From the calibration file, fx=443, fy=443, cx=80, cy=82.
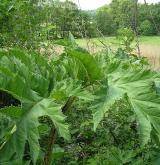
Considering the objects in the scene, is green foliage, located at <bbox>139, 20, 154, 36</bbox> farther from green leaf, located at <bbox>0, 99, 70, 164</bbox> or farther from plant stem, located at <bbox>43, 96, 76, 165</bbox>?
green leaf, located at <bbox>0, 99, 70, 164</bbox>

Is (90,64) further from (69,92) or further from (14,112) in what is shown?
(14,112)

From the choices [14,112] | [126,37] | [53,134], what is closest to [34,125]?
[14,112]

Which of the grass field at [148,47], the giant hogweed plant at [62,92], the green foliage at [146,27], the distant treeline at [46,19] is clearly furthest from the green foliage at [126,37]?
the giant hogweed plant at [62,92]

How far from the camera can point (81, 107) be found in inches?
142

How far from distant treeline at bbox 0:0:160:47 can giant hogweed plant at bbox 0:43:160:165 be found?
330 centimetres

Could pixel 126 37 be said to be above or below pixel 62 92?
below

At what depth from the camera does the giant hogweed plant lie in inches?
59.3

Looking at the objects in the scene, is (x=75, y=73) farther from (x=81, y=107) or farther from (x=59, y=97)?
(x=81, y=107)

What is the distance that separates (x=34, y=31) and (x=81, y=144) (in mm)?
3238

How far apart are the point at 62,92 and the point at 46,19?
4988 millimetres

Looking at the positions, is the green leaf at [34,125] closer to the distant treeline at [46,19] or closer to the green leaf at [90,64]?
the green leaf at [90,64]

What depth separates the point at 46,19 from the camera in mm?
6434

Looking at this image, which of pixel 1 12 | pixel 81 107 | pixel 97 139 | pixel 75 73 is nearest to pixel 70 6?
pixel 1 12

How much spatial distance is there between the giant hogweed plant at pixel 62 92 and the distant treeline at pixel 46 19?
10.8 feet
